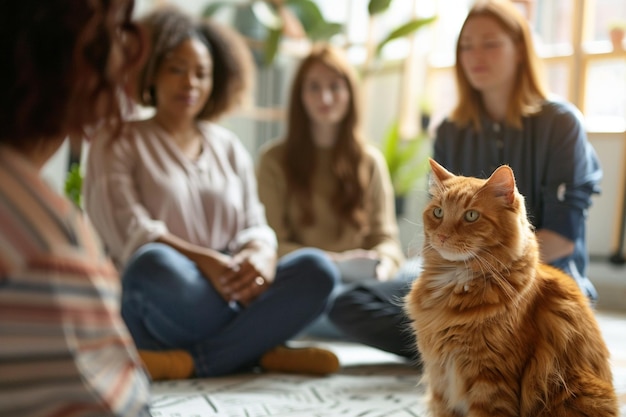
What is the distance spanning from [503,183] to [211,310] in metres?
0.92

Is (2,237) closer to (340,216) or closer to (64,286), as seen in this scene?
(64,286)

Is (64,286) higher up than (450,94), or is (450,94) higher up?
(450,94)

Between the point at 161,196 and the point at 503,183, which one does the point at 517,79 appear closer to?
the point at 503,183

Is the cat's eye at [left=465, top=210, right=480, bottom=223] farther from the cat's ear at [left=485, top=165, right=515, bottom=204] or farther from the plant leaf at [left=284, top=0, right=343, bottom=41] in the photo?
the plant leaf at [left=284, top=0, right=343, bottom=41]

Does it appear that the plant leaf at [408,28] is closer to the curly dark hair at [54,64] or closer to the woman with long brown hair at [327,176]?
the woman with long brown hair at [327,176]

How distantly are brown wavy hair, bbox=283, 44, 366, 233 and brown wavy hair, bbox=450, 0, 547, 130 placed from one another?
685mm

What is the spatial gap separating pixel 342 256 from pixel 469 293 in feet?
3.72

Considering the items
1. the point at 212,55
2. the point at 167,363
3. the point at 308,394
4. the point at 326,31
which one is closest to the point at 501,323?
the point at 308,394

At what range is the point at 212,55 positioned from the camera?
7.02ft

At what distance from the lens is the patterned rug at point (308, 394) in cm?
145

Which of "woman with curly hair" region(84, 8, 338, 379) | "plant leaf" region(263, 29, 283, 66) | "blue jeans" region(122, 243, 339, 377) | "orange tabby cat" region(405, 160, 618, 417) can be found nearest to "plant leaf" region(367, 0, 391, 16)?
"plant leaf" region(263, 29, 283, 66)

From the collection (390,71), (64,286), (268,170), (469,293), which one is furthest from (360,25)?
(64,286)

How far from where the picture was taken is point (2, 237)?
66 centimetres

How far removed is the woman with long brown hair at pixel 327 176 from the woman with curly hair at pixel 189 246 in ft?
1.15
